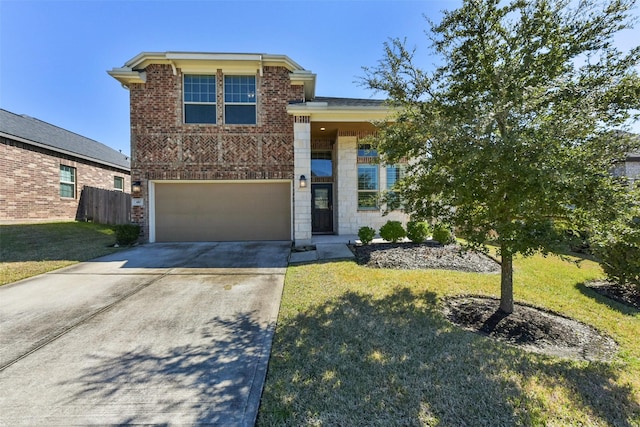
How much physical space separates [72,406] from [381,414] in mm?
2332

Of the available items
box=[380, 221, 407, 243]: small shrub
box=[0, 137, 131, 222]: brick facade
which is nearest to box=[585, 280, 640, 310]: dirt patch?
box=[380, 221, 407, 243]: small shrub

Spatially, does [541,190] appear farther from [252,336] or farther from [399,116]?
[252,336]

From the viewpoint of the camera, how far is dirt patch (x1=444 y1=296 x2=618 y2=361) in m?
3.00

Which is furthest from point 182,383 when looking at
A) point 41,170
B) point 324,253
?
point 41,170

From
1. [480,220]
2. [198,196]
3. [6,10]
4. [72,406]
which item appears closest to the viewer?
[72,406]

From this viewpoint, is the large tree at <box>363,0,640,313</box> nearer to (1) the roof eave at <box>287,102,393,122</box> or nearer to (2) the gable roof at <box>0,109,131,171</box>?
(1) the roof eave at <box>287,102,393,122</box>

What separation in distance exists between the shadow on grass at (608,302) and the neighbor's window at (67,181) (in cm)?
1922

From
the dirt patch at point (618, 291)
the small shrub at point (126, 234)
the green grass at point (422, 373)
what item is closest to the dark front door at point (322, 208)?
the small shrub at point (126, 234)

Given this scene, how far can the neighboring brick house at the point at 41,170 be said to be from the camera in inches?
439

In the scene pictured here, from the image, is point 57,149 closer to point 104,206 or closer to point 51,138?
point 51,138

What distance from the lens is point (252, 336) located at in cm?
317

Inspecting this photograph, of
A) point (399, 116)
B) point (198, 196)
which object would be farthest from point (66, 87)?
point (399, 116)

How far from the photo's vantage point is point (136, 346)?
294 centimetres

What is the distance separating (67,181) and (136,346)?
1528 centimetres
